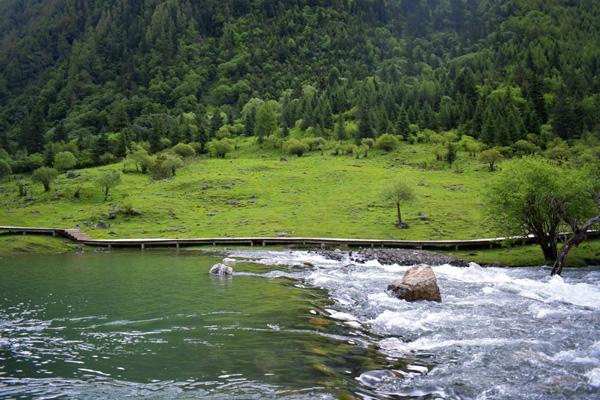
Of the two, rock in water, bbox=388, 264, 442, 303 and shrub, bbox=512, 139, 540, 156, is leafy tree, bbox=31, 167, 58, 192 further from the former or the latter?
shrub, bbox=512, 139, 540, 156

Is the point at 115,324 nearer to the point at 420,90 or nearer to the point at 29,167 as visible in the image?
the point at 29,167

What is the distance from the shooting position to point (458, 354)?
18859mm

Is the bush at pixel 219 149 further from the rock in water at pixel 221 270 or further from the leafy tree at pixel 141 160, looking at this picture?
the rock in water at pixel 221 270

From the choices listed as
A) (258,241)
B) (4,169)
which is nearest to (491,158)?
(258,241)

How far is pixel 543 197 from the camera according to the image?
4744 cm

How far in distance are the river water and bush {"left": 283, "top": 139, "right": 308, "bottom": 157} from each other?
105352mm

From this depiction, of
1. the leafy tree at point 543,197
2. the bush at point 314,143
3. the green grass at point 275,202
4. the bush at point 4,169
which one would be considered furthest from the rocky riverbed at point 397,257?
the bush at point 4,169

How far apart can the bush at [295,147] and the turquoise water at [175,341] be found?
106 m

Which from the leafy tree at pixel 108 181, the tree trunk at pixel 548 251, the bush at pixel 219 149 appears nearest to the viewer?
the tree trunk at pixel 548 251

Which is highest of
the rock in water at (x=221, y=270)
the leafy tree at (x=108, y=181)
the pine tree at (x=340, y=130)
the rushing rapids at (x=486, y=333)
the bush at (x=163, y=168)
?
the pine tree at (x=340, y=130)

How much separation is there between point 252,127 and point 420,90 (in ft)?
223

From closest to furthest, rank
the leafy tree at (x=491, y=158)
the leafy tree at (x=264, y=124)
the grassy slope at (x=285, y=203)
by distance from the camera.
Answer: the grassy slope at (x=285, y=203) < the leafy tree at (x=491, y=158) < the leafy tree at (x=264, y=124)

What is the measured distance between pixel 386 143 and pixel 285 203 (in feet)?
183

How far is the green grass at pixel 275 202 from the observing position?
78.5 metres
